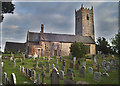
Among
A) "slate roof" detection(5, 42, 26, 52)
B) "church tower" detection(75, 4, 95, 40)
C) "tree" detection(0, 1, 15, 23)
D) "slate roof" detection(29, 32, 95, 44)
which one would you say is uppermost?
"church tower" detection(75, 4, 95, 40)

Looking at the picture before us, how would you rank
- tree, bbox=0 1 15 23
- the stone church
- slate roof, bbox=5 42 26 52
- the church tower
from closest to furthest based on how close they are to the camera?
tree, bbox=0 1 15 23
the stone church
slate roof, bbox=5 42 26 52
the church tower

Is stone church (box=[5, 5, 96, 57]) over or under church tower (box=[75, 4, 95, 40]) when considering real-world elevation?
under

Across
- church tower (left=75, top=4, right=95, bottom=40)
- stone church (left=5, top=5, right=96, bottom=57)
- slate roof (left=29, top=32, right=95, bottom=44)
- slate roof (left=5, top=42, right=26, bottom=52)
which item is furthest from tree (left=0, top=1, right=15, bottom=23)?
church tower (left=75, top=4, right=95, bottom=40)

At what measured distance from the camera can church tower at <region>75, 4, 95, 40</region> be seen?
3691 cm

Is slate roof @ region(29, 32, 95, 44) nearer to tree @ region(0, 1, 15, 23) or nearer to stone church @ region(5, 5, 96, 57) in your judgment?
stone church @ region(5, 5, 96, 57)

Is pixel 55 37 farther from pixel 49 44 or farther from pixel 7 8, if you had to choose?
pixel 7 8

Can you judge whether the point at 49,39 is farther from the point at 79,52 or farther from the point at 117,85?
the point at 117,85

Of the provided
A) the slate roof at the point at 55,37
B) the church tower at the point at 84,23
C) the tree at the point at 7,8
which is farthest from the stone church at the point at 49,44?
the tree at the point at 7,8

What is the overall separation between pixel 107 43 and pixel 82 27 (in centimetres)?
1394

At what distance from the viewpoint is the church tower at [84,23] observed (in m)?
36.9

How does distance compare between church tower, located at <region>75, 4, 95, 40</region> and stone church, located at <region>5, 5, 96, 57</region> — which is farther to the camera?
church tower, located at <region>75, 4, 95, 40</region>

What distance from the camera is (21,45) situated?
33.9 m

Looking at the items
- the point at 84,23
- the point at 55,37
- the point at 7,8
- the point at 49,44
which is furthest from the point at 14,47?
the point at 84,23

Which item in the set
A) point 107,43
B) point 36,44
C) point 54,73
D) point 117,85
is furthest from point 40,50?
point 117,85
